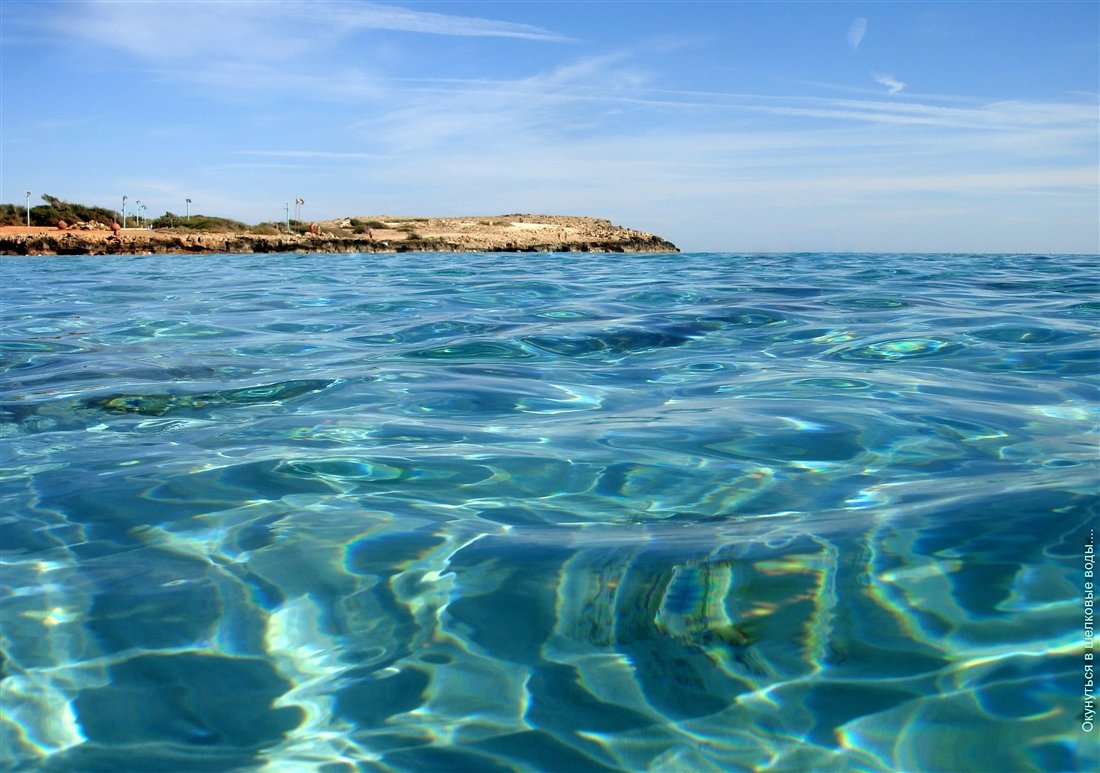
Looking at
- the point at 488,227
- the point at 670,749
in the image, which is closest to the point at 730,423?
the point at 670,749

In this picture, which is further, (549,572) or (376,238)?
(376,238)

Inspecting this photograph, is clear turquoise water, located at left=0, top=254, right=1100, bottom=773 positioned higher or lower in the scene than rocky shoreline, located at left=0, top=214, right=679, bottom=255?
lower

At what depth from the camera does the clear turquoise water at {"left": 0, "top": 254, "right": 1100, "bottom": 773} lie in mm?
1290

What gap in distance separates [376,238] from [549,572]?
35.1m

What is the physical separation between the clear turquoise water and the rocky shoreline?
26123 millimetres

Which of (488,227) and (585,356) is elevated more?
(488,227)

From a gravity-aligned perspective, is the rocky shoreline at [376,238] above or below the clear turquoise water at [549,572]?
above

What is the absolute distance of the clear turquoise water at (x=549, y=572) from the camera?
1290mm

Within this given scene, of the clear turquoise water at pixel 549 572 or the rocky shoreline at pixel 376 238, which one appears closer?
A: the clear turquoise water at pixel 549 572

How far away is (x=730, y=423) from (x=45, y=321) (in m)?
6.04

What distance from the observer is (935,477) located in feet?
7.66

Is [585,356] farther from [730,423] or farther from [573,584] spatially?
[573,584]

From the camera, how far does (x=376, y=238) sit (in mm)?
35500

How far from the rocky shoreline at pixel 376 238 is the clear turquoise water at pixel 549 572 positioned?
26123 millimetres
